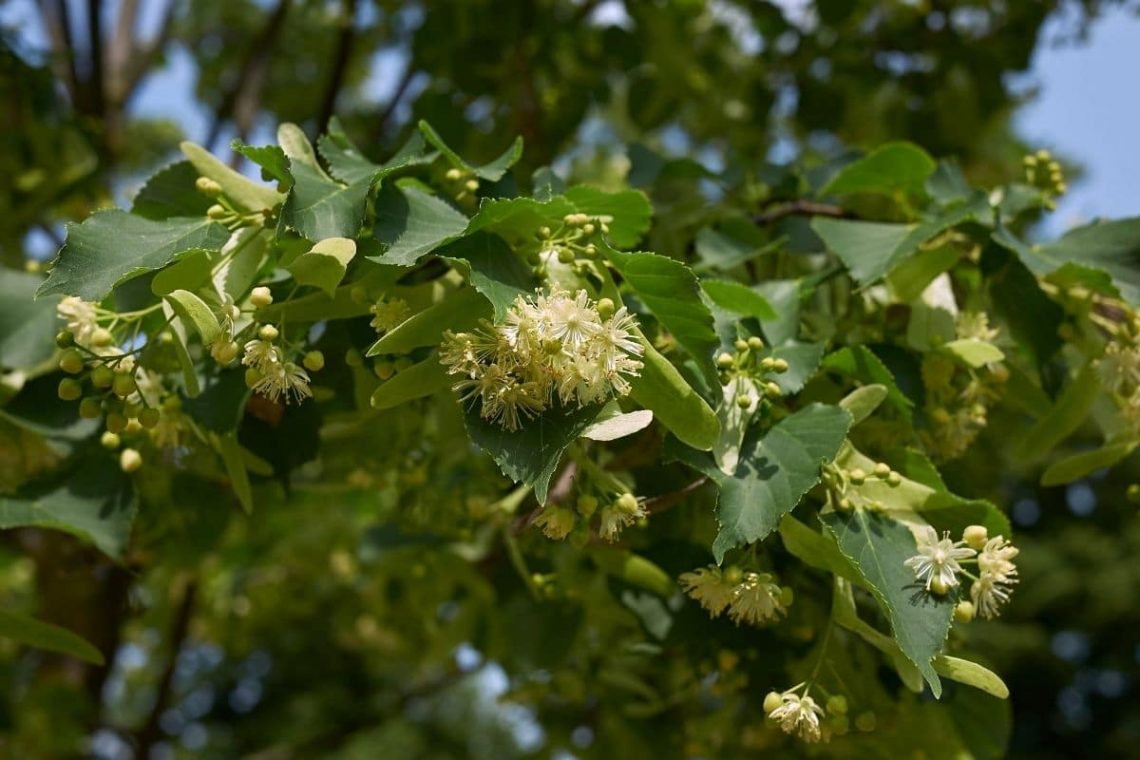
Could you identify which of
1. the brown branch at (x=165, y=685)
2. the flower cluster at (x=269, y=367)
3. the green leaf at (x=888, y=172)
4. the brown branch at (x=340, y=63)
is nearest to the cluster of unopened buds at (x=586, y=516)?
the flower cluster at (x=269, y=367)

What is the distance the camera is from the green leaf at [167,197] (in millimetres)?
1244

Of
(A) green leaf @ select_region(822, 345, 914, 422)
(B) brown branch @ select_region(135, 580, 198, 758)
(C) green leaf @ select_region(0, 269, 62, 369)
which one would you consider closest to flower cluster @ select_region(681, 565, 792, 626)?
(A) green leaf @ select_region(822, 345, 914, 422)

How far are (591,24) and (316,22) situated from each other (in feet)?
4.63

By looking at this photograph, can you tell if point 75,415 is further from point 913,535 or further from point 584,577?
point 913,535

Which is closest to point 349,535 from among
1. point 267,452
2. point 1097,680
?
point 267,452

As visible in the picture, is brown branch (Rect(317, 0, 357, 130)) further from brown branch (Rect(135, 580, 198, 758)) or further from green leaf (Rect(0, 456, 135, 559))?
green leaf (Rect(0, 456, 135, 559))

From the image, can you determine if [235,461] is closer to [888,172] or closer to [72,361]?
[72,361]

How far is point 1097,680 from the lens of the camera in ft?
44.2

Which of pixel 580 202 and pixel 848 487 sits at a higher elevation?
pixel 580 202

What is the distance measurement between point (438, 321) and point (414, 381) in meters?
0.06

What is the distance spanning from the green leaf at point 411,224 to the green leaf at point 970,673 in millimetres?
630

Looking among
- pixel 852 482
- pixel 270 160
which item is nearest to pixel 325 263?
pixel 270 160

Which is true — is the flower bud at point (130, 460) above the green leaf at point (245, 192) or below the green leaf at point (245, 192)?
below

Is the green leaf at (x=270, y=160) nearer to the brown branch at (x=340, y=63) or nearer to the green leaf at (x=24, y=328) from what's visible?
the green leaf at (x=24, y=328)
